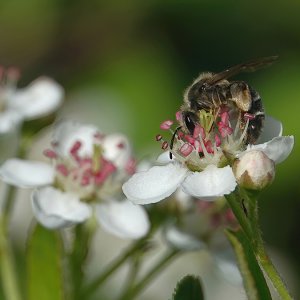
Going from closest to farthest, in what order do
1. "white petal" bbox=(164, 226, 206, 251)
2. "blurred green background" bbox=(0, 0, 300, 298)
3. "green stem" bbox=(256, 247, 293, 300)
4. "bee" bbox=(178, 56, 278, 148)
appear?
"green stem" bbox=(256, 247, 293, 300)
"bee" bbox=(178, 56, 278, 148)
"white petal" bbox=(164, 226, 206, 251)
"blurred green background" bbox=(0, 0, 300, 298)

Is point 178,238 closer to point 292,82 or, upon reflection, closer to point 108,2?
point 292,82

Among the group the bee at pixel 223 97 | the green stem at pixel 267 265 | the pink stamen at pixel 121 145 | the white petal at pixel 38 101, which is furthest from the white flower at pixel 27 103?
the green stem at pixel 267 265

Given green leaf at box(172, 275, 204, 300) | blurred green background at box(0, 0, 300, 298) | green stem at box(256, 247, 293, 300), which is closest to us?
green stem at box(256, 247, 293, 300)

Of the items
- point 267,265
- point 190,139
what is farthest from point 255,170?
point 190,139

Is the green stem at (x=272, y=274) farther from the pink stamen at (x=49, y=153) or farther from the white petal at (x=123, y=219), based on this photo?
the pink stamen at (x=49, y=153)

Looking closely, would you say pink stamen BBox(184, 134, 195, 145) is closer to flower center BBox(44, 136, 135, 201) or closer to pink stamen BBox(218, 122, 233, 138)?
pink stamen BBox(218, 122, 233, 138)

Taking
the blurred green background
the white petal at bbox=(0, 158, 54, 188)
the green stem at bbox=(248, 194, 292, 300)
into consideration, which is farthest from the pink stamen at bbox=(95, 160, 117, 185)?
the blurred green background
